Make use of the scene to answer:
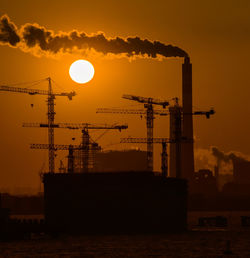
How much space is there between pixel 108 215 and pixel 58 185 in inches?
452

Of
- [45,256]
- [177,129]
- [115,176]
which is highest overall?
[177,129]

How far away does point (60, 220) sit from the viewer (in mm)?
153625

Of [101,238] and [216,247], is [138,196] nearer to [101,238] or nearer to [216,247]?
[101,238]

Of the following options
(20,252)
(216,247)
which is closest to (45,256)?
(20,252)

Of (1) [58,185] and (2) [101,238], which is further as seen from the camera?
(1) [58,185]

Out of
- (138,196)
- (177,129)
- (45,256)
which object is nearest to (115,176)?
(138,196)

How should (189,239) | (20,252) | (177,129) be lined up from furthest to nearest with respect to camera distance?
(177,129), (189,239), (20,252)

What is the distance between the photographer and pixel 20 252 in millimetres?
103188

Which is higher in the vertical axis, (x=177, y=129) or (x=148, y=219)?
(x=177, y=129)

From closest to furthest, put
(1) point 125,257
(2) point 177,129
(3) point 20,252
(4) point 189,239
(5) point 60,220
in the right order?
(1) point 125,257
(3) point 20,252
(4) point 189,239
(5) point 60,220
(2) point 177,129

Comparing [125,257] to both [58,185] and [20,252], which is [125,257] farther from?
[58,185]

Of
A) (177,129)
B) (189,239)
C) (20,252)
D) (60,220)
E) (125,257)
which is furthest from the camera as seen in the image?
(177,129)

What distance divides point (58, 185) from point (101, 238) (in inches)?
1024

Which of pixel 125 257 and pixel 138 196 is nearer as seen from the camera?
pixel 125 257
